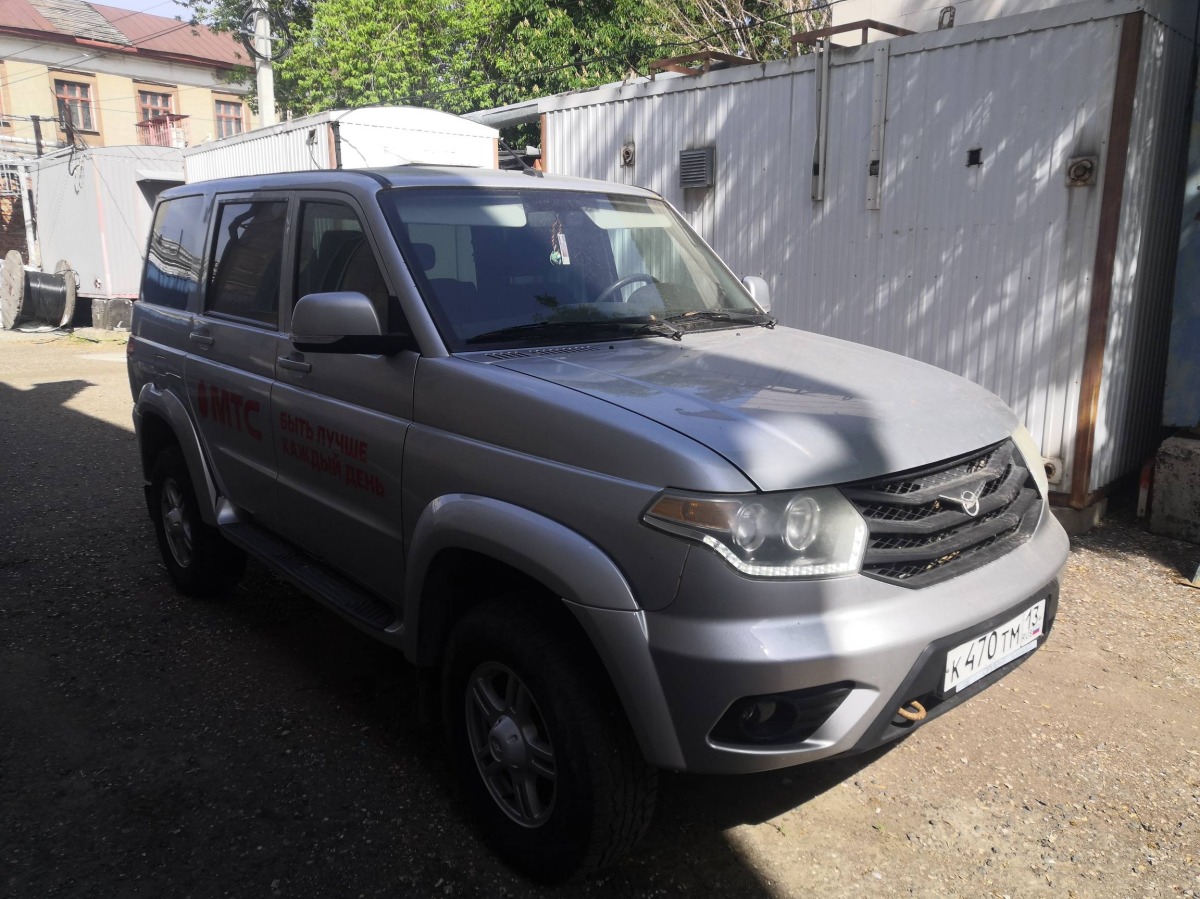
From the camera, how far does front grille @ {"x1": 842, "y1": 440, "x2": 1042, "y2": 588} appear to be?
7.61 ft

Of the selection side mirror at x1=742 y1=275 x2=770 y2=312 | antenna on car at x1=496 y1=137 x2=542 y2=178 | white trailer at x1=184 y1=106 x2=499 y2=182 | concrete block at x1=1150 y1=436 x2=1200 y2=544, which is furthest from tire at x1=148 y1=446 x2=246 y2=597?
white trailer at x1=184 y1=106 x2=499 y2=182

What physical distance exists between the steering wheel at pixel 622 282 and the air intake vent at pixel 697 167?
14.0 feet

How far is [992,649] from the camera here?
8.19ft

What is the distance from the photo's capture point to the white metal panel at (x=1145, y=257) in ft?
18.2

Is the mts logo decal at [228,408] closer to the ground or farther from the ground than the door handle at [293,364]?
closer to the ground

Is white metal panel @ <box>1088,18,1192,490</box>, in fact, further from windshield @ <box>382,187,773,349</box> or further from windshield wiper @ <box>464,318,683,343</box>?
windshield wiper @ <box>464,318,683,343</box>

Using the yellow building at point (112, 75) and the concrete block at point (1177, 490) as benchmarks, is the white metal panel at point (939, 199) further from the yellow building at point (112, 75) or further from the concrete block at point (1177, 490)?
the yellow building at point (112, 75)

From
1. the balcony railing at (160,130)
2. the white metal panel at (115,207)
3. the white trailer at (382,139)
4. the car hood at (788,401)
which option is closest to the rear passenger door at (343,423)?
the car hood at (788,401)

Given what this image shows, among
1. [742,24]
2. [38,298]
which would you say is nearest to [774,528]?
[742,24]

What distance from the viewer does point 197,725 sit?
3.61 metres

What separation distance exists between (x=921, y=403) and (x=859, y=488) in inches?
21.0

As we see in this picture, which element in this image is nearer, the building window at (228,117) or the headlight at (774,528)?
the headlight at (774,528)

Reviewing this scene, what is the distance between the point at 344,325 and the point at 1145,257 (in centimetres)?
524

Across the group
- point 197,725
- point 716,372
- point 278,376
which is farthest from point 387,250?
point 197,725
